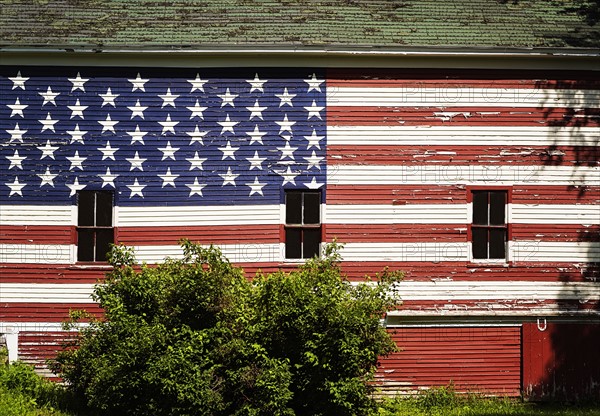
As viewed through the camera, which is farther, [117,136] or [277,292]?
[117,136]

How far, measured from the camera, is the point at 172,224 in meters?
20.8

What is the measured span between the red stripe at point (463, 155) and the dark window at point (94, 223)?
15.5 ft

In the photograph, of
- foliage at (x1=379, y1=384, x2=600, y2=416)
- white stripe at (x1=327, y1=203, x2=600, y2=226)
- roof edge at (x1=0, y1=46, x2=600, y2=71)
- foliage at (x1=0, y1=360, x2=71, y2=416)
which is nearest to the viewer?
foliage at (x1=0, y1=360, x2=71, y2=416)

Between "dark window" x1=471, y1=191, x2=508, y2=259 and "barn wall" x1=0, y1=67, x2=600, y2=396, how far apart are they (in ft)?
0.73

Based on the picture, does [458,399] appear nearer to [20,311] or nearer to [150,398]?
[150,398]

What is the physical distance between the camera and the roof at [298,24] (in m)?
21.0

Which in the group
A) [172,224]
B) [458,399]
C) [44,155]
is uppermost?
[44,155]

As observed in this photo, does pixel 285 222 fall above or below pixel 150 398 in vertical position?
above

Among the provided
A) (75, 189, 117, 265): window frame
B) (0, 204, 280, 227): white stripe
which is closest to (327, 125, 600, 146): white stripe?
(0, 204, 280, 227): white stripe

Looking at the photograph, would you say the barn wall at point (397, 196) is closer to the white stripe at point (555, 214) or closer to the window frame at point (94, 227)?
the white stripe at point (555, 214)

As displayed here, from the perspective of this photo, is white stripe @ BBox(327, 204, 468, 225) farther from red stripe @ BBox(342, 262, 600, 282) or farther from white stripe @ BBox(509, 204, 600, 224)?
white stripe @ BBox(509, 204, 600, 224)

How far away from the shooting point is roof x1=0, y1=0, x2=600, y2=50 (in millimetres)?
21016

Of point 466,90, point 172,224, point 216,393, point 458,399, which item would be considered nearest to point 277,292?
point 216,393

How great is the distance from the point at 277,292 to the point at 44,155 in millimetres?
6272
